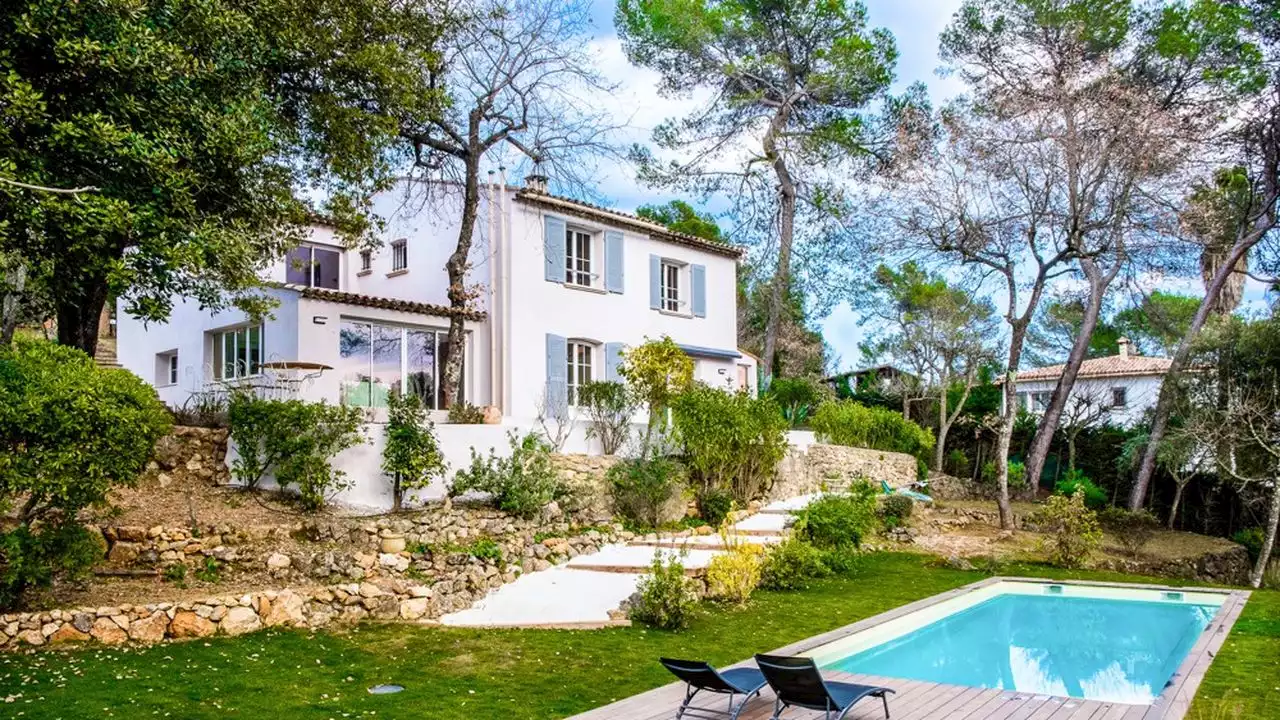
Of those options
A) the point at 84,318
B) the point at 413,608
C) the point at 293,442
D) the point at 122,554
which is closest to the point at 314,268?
the point at 293,442

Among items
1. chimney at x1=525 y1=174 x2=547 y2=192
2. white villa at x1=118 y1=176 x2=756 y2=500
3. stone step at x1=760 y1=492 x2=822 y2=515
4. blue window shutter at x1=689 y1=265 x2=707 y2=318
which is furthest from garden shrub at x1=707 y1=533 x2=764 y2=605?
blue window shutter at x1=689 y1=265 x2=707 y2=318

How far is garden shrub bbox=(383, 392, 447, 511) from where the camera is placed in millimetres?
15109

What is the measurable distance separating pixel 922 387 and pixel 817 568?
20.4 metres

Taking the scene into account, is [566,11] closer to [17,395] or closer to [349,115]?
[349,115]

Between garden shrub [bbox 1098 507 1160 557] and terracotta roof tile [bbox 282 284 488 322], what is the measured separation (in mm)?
13958

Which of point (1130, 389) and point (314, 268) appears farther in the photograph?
point (1130, 389)

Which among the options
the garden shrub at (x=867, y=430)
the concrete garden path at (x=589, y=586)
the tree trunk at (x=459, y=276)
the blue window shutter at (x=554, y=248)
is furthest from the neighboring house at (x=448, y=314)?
the concrete garden path at (x=589, y=586)

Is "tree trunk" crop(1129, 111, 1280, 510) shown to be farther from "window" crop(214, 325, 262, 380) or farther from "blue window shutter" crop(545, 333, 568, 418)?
"window" crop(214, 325, 262, 380)

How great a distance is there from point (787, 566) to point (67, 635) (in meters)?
8.80

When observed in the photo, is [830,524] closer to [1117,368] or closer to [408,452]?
[408,452]

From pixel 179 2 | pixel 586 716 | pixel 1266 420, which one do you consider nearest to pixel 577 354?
pixel 179 2

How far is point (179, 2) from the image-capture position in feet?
37.4

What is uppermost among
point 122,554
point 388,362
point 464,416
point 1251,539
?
point 388,362

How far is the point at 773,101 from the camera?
1214 inches
